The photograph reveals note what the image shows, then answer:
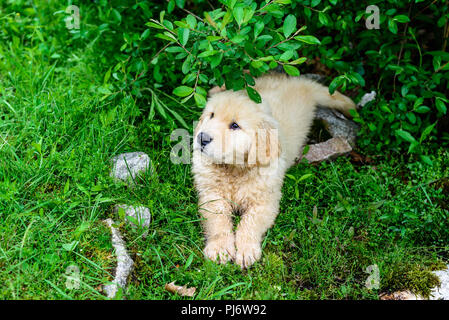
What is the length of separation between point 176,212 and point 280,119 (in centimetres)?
114

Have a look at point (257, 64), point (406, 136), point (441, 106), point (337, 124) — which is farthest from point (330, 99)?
point (257, 64)

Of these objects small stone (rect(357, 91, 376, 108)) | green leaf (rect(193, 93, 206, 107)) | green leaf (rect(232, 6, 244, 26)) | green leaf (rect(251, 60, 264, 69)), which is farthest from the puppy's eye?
small stone (rect(357, 91, 376, 108))

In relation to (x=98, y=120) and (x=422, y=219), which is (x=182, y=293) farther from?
(x=422, y=219)

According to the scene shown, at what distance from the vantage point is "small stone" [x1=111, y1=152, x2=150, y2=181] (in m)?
2.76

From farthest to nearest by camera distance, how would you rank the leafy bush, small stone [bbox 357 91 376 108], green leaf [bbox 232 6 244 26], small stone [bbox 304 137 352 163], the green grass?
small stone [bbox 357 91 376 108]
small stone [bbox 304 137 352 163]
the leafy bush
the green grass
green leaf [bbox 232 6 244 26]

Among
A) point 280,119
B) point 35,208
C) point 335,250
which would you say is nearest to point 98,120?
point 35,208

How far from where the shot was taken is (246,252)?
2498 mm

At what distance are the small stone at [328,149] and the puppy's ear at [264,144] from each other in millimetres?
709

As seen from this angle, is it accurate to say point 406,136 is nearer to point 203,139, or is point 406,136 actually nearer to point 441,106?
point 441,106

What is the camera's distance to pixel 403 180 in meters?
3.16

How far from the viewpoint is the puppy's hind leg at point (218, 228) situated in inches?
98.5

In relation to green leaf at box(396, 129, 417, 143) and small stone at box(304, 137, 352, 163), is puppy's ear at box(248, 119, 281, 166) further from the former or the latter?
green leaf at box(396, 129, 417, 143)

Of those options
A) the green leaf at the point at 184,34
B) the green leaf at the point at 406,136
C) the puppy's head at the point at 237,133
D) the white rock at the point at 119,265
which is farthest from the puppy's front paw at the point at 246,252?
the green leaf at the point at 406,136
